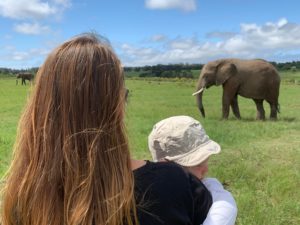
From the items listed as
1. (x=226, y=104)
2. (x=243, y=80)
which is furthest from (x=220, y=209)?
(x=243, y=80)

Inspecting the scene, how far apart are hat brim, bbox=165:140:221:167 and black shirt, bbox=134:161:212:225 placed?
0.53 m

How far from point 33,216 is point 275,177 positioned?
6.00 metres

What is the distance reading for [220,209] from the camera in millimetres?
2195

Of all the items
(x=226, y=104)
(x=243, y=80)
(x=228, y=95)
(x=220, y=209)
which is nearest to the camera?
(x=220, y=209)

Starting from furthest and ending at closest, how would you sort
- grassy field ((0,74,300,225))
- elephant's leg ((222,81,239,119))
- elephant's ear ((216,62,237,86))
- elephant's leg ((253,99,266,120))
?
elephant's ear ((216,62,237,86)) < elephant's leg ((222,81,239,119)) < elephant's leg ((253,99,266,120)) < grassy field ((0,74,300,225))

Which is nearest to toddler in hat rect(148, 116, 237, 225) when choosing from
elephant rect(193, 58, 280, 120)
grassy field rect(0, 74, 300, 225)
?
grassy field rect(0, 74, 300, 225)

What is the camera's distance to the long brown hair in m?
1.98

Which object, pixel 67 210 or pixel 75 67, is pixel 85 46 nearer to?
pixel 75 67

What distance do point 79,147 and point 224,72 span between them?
17.9m

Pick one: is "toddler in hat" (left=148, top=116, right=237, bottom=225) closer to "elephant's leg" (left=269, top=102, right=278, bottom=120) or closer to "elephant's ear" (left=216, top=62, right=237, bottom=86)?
"elephant's leg" (left=269, top=102, right=278, bottom=120)

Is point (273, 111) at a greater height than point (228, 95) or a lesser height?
lesser

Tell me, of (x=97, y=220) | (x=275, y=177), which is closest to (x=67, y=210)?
(x=97, y=220)

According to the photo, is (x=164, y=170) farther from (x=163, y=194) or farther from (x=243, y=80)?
(x=243, y=80)

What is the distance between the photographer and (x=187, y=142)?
8.50 ft
